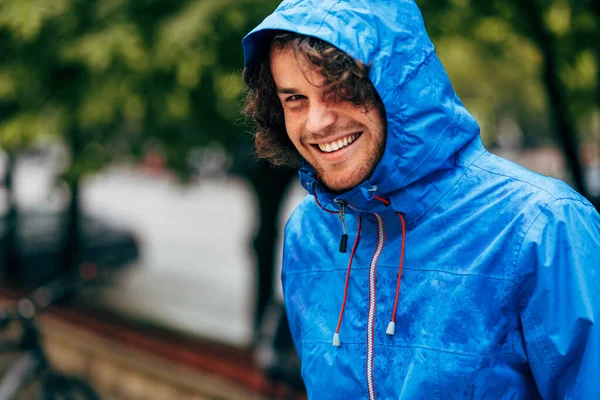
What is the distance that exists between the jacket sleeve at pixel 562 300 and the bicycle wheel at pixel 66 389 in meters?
3.89

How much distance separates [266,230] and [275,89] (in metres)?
4.01

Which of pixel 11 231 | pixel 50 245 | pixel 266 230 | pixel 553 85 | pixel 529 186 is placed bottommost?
pixel 50 245

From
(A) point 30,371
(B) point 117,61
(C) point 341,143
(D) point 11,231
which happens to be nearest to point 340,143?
(C) point 341,143

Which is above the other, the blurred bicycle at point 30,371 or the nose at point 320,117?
the nose at point 320,117

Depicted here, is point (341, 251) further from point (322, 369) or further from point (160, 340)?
point (160, 340)

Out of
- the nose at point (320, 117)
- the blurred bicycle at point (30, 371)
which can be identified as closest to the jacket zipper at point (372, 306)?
the nose at point (320, 117)

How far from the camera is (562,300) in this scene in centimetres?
127

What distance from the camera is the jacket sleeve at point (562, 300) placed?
4.13 feet

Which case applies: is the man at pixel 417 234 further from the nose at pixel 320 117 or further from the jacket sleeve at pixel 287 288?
the jacket sleeve at pixel 287 288

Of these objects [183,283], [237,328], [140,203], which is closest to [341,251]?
[237,328]

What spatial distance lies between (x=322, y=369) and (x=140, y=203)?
20874 mm

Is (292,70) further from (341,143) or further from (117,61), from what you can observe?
(117,61)

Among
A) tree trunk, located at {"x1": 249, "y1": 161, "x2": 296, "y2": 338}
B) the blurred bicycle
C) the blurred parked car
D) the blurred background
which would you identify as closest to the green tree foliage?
the blurred background

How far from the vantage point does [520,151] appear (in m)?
28.8
